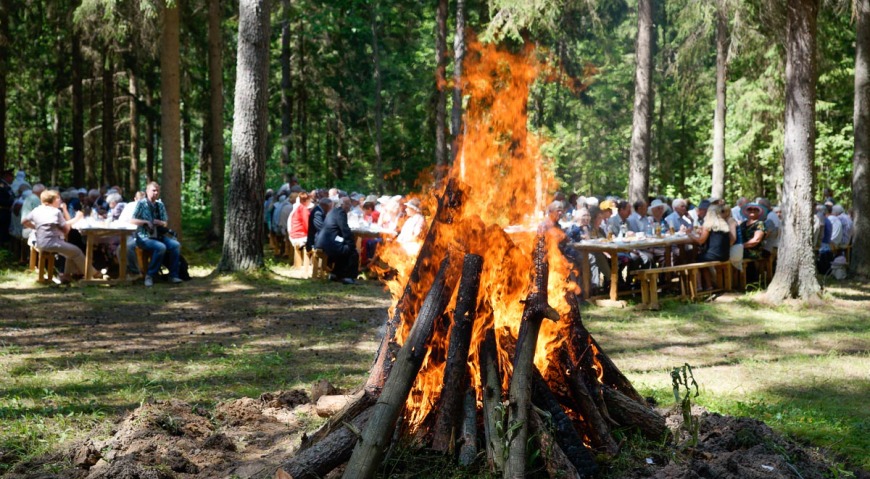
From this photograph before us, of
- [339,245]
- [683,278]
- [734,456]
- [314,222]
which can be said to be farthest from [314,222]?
[734,456]

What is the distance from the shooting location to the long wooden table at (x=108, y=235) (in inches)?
532

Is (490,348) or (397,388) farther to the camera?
(490,348)

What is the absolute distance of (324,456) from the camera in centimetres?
456

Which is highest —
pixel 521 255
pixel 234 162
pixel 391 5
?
pixel 391 5

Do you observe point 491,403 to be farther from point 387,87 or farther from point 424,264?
point 387,87

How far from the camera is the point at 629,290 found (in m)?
14.2

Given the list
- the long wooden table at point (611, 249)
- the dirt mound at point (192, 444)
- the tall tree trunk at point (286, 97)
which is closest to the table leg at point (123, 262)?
the long wooden table at point (611, 249)

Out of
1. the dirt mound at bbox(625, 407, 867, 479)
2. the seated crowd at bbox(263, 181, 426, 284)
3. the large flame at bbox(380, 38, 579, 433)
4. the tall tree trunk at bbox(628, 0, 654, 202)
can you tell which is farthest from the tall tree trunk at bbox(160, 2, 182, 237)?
the dirt mound at bbox(625, 407, 867, 479)

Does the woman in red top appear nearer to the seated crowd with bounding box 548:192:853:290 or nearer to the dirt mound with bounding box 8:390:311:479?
the seated crowd with bounding box 548:192:853:290

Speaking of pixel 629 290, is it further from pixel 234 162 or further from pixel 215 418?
pixel 215 418

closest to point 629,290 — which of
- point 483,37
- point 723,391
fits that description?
point 723,391

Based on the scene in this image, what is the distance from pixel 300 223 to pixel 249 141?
9.33 feet

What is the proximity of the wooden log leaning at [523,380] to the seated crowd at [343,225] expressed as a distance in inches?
310

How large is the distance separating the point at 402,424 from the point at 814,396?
4.40m
